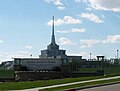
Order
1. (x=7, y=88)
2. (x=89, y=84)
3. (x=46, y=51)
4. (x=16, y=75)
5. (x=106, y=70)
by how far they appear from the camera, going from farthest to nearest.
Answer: (x=46, y=51) → (x=106, y=70) → (x=16, y=75) → (x=89, y=84) → (x=7, y=88)

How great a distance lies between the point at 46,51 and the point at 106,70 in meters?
74.2

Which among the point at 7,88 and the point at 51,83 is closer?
the point at 7,88

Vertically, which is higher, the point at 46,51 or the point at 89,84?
the point at 46,51

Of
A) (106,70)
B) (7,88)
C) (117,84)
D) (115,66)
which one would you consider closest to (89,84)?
(117,84)

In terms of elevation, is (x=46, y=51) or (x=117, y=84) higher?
(x=46, y=51)

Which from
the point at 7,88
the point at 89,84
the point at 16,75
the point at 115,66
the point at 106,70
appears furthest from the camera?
the point at 115,66

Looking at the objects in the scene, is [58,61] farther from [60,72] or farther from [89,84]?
[89,84]

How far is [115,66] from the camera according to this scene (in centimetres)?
6344

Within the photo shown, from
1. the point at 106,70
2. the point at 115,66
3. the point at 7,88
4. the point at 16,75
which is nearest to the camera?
the point at 7,88

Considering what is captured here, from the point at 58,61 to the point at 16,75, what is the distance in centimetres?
594

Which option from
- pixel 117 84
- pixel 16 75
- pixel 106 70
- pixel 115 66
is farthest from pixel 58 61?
pixel 117 84

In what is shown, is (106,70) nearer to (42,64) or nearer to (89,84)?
(42,64)

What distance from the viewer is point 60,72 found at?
47.6 metres

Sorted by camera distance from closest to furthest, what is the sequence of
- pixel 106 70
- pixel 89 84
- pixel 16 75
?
pixel 89 84, pixel 16 75, pixel 106 70
